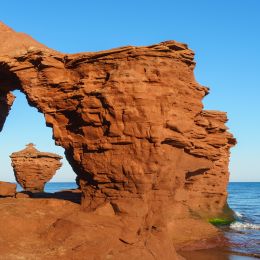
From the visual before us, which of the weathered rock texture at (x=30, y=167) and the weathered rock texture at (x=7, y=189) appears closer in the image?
the weathered rock texture at (x=7, y=189)

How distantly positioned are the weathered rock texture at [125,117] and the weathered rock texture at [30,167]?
2226 cm

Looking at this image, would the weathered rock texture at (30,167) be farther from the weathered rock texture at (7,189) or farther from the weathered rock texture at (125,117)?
the weathered rock texture at (125,117)

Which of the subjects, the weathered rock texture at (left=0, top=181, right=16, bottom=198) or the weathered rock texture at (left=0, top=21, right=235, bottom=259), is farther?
the weathered rock texture at (left=0, top=181, right=16, bottom=198)

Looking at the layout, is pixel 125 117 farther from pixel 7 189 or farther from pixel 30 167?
pixel 30 167

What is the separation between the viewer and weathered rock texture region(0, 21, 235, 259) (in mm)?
13844

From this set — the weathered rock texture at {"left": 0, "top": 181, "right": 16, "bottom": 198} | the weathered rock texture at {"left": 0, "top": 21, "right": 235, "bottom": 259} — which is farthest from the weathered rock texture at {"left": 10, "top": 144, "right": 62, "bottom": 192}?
the weathered rock texture at {"left": 0, "top": 21, "right": 235, "bottom": 259}

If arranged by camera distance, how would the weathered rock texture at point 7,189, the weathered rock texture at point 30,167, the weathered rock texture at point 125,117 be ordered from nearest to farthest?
the weathered rock texture at point 125,117
the weathered rock texture at point 7,189
the weathered rock texture at point 30,167

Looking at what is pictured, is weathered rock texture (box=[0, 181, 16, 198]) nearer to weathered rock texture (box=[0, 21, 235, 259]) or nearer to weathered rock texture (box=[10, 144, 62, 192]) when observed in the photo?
weathered rock texture (box=[0, 21, 235, 259])

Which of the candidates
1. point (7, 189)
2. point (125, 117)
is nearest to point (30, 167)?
point (7, 189)

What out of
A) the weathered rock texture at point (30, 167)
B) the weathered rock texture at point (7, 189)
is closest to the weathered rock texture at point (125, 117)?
the weathered rock texture at point (7, 189)

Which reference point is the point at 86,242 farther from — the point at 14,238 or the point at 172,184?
the point at 172,184

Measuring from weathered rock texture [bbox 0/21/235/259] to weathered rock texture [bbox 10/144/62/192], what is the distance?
22256 mm

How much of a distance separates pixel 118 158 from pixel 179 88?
3.69 m

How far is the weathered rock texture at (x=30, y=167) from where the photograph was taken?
3734 cm
